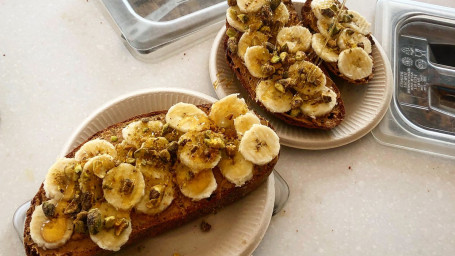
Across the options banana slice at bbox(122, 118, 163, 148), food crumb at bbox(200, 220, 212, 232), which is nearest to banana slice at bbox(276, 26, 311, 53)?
banana slice at bbox(122, 118, 163, 148)

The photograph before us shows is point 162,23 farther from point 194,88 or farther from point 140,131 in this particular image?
point 140,131

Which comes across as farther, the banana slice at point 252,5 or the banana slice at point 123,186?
the banana slice at point 252,5

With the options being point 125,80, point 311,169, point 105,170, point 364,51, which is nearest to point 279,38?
point 364,51

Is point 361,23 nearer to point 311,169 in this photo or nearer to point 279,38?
point 279,38

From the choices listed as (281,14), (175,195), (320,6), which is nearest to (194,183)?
(175,195)

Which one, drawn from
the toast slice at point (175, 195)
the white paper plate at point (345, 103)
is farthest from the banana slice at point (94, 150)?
the white paper plate at point (345, 103)

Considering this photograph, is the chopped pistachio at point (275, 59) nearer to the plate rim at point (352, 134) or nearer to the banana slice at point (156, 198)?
the plate rim at point (352, 134)
